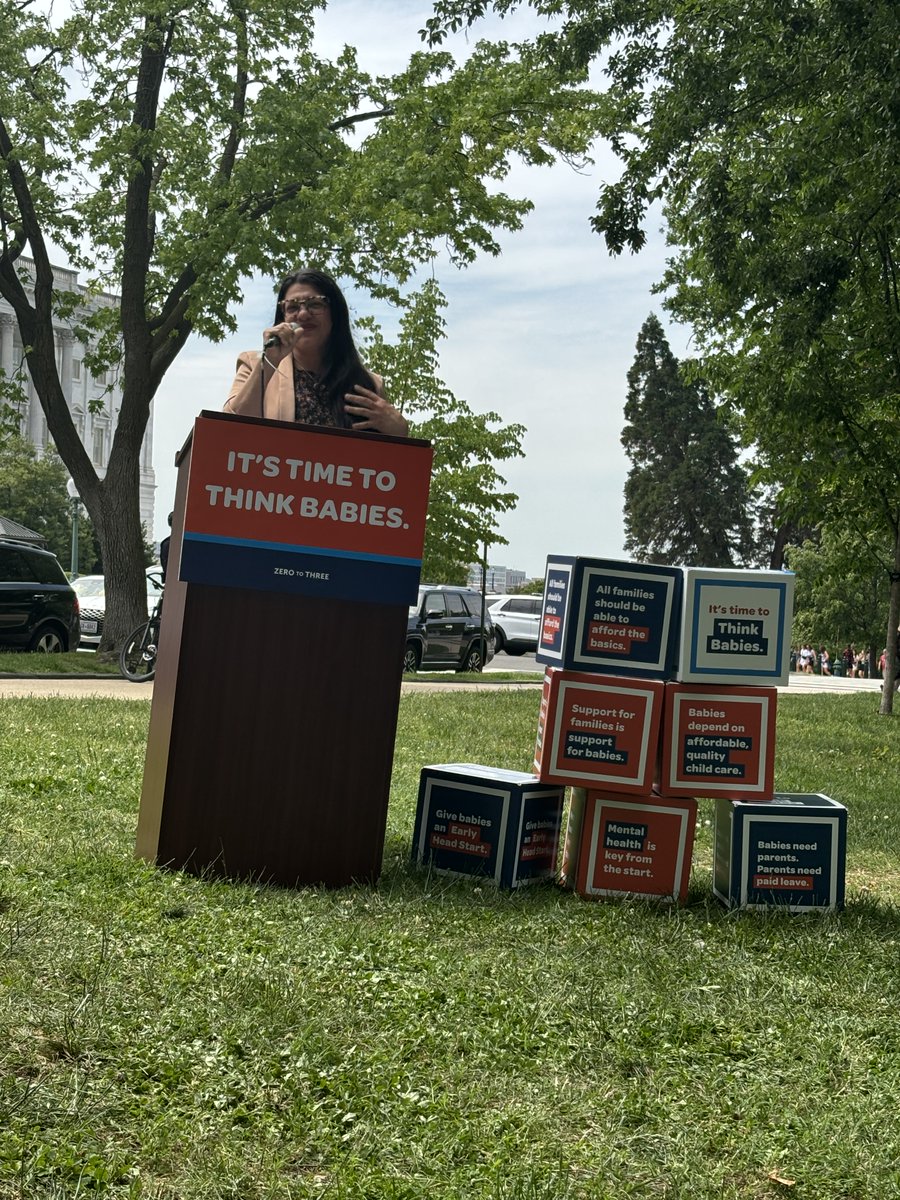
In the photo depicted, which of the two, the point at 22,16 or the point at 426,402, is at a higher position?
the point at 22,16

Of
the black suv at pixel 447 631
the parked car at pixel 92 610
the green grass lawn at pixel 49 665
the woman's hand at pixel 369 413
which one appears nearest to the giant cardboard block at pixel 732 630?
the woman's hand at pixel 369 413

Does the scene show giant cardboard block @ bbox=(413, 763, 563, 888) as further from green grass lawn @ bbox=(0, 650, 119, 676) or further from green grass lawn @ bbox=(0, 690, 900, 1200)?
green grass lawn @ bbox=(0, 650, 119, 676)

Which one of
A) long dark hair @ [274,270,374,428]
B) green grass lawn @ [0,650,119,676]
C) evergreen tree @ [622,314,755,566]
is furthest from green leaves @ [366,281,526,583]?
evergreen tree @ [622,314,755,566]

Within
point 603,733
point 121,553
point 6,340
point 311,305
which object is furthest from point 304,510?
point 6,340

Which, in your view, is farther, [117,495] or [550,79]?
[117,495]

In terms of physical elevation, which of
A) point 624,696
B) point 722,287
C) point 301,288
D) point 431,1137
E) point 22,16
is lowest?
point 431,1137

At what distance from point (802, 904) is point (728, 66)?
315 inches

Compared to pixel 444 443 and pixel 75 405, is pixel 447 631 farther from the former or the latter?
pixel 75 405

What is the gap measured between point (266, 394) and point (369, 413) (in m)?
0.43

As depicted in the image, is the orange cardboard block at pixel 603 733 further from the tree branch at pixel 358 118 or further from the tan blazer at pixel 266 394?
the tree branch at pixel 358 118

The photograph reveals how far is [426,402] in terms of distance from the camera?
31.6m

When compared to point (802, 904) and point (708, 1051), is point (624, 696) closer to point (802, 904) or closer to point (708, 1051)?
point (802, 904)

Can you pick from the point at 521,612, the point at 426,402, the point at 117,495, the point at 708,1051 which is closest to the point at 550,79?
the point at 117,495

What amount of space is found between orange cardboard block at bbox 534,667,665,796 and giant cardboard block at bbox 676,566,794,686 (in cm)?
21
